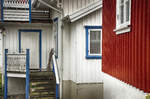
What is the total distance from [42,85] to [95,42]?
3461 millimetres

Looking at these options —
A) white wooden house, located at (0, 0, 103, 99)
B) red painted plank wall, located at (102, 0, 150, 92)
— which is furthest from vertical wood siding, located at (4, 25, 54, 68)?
red painted plank wall, located at (102, 0, 150, 92)

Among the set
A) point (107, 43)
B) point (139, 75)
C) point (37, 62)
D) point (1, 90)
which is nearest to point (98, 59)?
point (107, 43)

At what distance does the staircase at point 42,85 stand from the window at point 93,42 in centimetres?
257

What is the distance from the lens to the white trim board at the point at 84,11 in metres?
9.21

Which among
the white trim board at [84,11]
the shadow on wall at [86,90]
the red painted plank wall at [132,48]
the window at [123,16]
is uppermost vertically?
the white trim board at [84,11]

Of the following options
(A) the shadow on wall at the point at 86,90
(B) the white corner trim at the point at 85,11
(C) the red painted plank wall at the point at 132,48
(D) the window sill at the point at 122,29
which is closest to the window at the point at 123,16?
(D) the window sill at the point at 122,29

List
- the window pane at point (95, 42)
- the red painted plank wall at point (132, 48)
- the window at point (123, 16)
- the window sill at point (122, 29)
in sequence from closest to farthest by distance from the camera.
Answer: the red painted plank wall at point (132, 48), the window sill at point (122, 29), the window at point (123, 16), the window pane at point (95, 42)

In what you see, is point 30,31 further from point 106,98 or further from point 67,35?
point 106,98

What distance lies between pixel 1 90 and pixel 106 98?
7786 mm

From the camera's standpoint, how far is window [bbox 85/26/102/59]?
960 cm

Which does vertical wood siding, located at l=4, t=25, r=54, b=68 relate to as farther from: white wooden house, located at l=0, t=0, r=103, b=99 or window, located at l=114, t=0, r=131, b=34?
window, located at l=114, t=0, r=131, b=34

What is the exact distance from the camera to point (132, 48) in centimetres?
474

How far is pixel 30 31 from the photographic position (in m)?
12.7

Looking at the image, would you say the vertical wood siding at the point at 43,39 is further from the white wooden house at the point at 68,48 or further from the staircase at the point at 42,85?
the staircase at the point at 42,85
